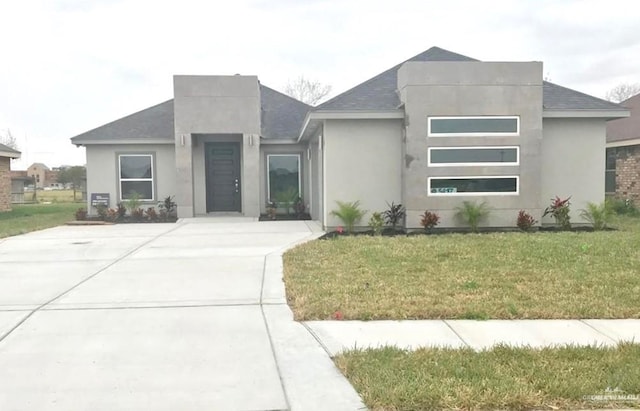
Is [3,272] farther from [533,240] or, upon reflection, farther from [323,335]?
[533,240]

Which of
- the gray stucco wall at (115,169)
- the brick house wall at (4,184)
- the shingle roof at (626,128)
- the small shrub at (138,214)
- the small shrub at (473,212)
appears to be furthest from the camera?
the brick house wall at (4,184)

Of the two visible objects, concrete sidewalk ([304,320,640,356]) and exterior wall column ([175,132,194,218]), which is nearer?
concrete sidewalk ([304,320,640,356])

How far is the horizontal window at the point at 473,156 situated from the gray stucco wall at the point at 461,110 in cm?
11

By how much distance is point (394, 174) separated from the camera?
13.6 meters

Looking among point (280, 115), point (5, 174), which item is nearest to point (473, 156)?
point (280, 115)

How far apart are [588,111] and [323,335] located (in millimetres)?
11366

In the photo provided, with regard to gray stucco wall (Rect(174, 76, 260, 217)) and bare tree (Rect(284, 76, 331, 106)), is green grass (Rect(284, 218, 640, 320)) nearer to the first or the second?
gray stucco wall (Rect(174, 76, 260, 217))

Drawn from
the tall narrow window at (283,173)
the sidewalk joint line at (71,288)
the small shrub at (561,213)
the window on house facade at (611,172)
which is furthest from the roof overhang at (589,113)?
the sidewalk joint line at (71,288)

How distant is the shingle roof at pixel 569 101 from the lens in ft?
44.6

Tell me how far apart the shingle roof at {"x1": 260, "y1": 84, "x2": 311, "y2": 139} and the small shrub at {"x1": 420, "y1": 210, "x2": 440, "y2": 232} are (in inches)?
276

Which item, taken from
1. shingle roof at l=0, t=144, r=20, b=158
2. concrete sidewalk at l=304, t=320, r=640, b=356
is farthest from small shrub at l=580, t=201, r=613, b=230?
shingle roof at l=0, t=144, r=20, b=158

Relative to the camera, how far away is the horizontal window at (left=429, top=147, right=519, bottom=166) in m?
13.0

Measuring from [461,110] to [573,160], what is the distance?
354 cm

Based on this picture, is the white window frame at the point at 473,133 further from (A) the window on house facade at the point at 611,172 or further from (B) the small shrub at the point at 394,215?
(A) the window on house facade at the point at 611,172
